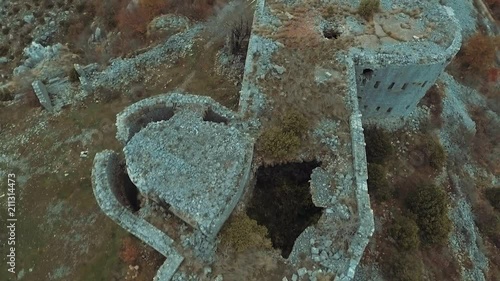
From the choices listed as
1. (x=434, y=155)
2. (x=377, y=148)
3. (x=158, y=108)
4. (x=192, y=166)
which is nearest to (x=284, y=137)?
(x=192, y=166)

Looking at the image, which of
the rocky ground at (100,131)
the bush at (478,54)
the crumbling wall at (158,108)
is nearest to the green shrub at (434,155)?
the rocky ground at (100,131)

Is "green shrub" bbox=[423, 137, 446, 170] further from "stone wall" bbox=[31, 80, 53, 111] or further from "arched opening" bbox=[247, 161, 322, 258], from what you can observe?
"stone wall" bbox=[31, 80, 53, 111]

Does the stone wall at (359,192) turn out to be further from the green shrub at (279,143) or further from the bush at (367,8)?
the bush at (367,8)

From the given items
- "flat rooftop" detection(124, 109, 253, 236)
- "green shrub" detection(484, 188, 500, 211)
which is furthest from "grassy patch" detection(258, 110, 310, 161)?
"green shrub" detection(484, 188, 500, 211)

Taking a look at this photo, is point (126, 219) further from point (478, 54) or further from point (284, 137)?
point (478, 54)

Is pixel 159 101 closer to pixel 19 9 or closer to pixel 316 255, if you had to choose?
pixel 316 255

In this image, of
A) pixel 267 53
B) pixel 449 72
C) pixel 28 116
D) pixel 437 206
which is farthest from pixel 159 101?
pixel 449 72
